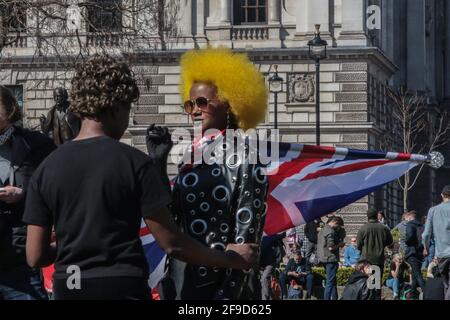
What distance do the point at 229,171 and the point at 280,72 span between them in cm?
4298

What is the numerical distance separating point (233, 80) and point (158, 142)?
0.60m

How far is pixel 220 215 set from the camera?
7.19 m

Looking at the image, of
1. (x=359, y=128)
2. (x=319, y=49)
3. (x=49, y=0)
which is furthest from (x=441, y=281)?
(x=359, y=128)

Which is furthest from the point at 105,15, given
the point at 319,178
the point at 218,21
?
the point at 319,178

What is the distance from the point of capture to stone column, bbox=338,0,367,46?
49.8 m

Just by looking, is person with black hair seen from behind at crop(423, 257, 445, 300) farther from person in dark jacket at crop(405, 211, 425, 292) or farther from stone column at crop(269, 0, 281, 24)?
stone column at crop(269, 0, 281, 24)

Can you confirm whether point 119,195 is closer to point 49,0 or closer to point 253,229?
point 253,229

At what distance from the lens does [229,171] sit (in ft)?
23.6

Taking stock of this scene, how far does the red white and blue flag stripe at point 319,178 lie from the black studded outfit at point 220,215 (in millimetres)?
1546

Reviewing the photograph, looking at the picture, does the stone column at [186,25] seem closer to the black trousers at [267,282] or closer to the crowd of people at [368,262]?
the crowd of people at [368,262]

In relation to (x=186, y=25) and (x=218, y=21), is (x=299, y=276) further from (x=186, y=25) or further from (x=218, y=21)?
(x=218, y=21)

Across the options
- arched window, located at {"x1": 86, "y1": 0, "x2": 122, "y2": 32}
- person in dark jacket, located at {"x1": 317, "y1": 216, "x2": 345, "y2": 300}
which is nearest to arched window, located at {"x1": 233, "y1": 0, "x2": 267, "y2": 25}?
arched window, located at {"x1": 86, "y1": 0, "x2": 122, "y2": 32}

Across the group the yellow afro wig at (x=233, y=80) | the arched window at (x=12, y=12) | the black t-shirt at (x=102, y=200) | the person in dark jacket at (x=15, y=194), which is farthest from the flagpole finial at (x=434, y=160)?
the arched window at (x=12, y=12)

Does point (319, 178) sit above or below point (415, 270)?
above
